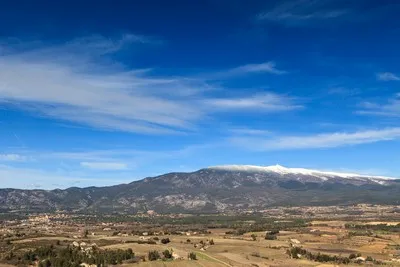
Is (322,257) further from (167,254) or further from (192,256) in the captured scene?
(167,254)

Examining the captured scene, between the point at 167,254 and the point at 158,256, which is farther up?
the point at 167,254

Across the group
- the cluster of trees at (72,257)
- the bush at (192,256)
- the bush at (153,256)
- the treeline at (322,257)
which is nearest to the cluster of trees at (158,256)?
the bush at (153,256)

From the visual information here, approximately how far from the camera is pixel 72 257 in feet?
367

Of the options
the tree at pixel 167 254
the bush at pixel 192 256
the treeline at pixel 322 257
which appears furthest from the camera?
the treeline at pixel 322 257

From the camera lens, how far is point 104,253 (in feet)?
379

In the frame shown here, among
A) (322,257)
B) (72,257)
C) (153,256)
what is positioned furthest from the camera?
(322,257)

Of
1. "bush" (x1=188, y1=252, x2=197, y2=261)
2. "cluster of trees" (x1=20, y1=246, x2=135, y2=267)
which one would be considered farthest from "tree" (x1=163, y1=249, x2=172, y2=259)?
"cluster of trees" (x1=20, y1=246, x2=135, y2=267)

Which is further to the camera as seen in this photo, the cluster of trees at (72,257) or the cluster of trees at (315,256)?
the cluster of trees at (315,256)

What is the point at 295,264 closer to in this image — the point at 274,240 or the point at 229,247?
the point at 229,247

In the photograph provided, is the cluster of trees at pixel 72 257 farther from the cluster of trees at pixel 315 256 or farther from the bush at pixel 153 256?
the cluster of trees at pixel 315 256

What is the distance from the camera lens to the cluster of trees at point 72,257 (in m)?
107

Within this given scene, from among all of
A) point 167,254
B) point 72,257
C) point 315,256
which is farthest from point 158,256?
point 315,256

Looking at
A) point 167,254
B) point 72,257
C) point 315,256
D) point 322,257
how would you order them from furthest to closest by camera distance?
point 315,256
point 322,257
point 167,254
point 72,257

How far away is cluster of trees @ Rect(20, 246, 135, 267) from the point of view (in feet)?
351
